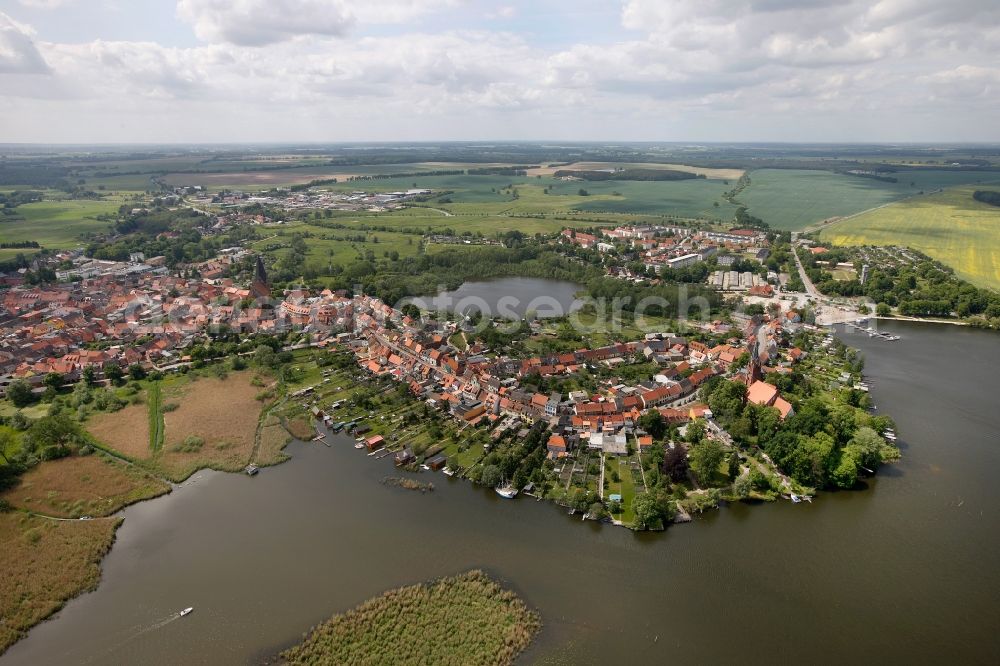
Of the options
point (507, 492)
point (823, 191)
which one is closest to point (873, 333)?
point (507, 492)

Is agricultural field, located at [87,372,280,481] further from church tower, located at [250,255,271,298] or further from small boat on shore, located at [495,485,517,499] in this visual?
church tower, located at [250,255,271,298]

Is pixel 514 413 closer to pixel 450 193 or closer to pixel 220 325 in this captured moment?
pixel 220 325

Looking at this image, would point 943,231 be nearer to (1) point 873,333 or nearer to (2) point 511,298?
(1) point 873,333

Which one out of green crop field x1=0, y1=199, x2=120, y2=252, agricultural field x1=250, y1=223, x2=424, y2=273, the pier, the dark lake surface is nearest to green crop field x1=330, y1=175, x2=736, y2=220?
agricultural field x1=250, y1=223, x2=424, y2=273

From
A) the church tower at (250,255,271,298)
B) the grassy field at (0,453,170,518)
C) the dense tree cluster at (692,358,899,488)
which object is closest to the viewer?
the grassy field at (0,453,170,518)

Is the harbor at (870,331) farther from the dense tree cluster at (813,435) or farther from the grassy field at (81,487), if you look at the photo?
the grassy field at (81,487)

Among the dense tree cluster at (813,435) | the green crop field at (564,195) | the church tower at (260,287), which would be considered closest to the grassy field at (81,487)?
the dense tree cluster at (813,435)

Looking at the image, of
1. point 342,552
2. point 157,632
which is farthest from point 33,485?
point 342,552
